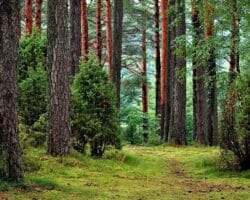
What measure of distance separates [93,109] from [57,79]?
5.03 ft

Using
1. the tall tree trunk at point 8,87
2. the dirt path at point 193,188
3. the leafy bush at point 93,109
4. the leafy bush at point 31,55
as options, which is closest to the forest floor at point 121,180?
the dirt path at point 193,188

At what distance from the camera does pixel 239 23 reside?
1474 cm

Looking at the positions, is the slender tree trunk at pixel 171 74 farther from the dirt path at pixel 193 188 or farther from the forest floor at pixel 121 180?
the dirt path at pixel 193 188

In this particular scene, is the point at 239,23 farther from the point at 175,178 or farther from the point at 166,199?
the point at 166,199

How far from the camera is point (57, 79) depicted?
11.7 metres

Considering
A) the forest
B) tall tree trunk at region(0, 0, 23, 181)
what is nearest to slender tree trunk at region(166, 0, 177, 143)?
the forest


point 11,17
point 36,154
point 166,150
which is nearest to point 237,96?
point 36,154

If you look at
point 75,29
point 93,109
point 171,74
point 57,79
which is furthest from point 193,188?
point 171,74

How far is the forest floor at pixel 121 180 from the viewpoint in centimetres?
789

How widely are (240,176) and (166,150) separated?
7193 millimetres

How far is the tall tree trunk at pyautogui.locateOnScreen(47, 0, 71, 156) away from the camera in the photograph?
38.1 feet

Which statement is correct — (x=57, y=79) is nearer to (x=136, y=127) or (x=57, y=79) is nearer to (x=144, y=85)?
(x=136, y=127)

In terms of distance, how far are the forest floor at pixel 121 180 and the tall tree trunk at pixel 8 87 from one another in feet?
1.32

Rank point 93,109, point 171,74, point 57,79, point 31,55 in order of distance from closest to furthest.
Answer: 1. point 57,79
2. point 93,109
3. point 31,55
4. point 171,74
